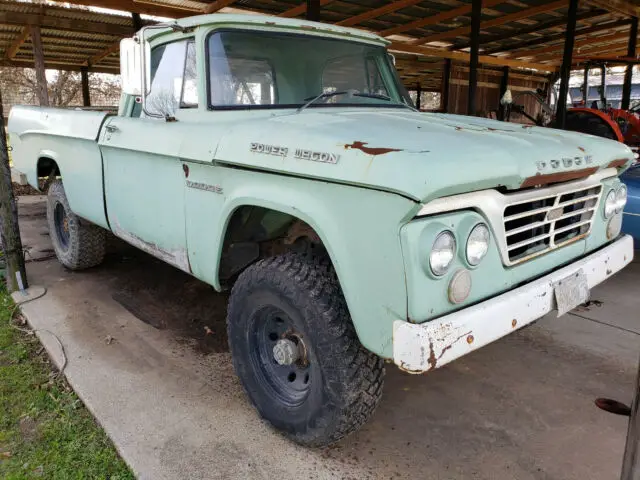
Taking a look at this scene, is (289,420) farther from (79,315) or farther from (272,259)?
(79,315)

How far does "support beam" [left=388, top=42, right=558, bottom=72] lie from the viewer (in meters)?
11.2

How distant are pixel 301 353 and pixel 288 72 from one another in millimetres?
1688

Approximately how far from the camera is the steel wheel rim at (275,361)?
239 cm

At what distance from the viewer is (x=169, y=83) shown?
3199 mm

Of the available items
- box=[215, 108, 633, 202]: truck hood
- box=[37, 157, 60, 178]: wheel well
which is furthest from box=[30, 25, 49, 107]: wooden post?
box=[215, 108, 633, 202]: truck hood

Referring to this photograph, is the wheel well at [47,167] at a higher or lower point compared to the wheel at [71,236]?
higher

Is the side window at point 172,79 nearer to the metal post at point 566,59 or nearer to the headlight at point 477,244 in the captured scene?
the headlight at point 477,244

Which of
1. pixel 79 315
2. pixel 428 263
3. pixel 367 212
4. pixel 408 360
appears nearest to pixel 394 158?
pixel 367 212

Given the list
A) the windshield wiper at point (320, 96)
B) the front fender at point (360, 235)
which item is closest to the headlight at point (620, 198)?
the windshield wiper at point (320, 96)

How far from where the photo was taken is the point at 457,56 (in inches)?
499

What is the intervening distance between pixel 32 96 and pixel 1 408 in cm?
2047

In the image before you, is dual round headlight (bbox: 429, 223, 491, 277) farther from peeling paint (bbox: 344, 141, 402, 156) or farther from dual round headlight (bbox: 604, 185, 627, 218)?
dual round headlight (bbox: 604, 185, 627, 218)

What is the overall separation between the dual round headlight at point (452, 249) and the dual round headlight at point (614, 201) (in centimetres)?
121

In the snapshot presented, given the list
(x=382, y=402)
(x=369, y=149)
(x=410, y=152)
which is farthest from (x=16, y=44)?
(x=410, y=152)
